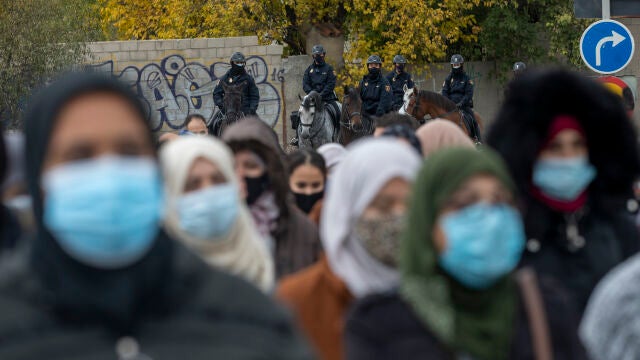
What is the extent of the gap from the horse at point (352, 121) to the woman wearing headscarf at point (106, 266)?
820 inches

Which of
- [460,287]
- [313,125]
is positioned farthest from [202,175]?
[313,125]

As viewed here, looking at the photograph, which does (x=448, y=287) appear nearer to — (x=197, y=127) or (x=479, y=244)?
(x=479, y=244)

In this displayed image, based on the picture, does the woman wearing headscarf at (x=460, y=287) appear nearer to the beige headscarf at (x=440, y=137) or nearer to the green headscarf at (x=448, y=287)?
the green headscarf at (x=448, y=287)

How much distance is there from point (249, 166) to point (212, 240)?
5.18 feet

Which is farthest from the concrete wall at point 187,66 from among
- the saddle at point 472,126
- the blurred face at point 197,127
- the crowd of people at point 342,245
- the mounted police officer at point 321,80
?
the crowd of people at point 342,245

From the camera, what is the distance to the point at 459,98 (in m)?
26.8

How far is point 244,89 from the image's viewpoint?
78.2 ft

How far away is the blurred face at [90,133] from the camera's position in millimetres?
2789

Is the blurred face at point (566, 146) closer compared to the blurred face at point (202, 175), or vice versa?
the blurred face at point (202, 175)

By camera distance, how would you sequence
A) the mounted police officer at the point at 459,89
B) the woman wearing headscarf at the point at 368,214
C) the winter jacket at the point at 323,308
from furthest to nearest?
the mounted police officer at the point at 459,89 < the winter jacket at the point at 323,308 < the woman wearing headscarf at the point at 368,214

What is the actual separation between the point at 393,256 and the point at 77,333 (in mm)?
1523

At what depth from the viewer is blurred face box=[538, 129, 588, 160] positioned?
15.8ft

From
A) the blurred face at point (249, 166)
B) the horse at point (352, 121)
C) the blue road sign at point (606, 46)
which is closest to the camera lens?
A: the blurred face at point (249, 166)

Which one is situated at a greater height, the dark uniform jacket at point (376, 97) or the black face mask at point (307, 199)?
the dark uniform jacket at point (376, 97)
